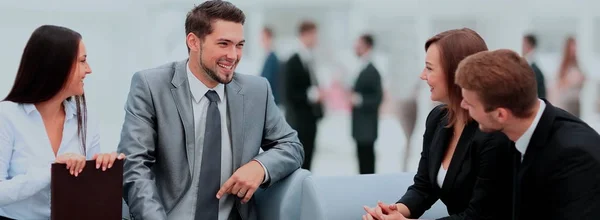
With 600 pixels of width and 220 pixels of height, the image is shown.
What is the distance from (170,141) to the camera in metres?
2.23

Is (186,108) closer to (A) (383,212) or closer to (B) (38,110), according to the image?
(B) (38,110)

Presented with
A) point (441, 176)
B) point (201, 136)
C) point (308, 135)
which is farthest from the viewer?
point (308, 135)

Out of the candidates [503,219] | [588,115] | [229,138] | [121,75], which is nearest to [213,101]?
[229,138]

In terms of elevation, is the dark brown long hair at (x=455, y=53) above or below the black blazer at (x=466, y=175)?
above

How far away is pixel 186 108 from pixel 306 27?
338 centimetres

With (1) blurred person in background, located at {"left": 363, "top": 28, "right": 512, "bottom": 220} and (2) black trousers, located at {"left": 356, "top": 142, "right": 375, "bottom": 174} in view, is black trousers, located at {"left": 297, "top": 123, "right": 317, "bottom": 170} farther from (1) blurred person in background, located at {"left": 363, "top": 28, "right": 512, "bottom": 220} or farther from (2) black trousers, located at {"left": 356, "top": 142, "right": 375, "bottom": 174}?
(1) blurred person in background, located at {"left": 363, "top": 28, "right": 512, "bottom": 220}

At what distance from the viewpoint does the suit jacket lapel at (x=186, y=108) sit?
7.39 ft

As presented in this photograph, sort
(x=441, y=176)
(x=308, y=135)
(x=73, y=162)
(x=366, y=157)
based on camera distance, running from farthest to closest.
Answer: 1. (x=366, y=157)
2. (x=308, y=135)
3. (x=441, y=176)
4. (x=73, y=162)

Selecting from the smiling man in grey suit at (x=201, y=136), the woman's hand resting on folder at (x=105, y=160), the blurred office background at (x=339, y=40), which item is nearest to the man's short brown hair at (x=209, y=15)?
the smiling man in grey suit at (x=201, y=136)

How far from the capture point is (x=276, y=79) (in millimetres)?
5551

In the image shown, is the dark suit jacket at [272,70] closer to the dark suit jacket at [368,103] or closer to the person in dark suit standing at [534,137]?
the dark suit jacket at [368,103]

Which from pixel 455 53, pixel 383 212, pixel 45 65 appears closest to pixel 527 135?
pixel 455 53

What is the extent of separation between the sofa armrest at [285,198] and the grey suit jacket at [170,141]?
0.12ft

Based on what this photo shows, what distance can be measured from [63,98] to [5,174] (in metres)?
0.27
